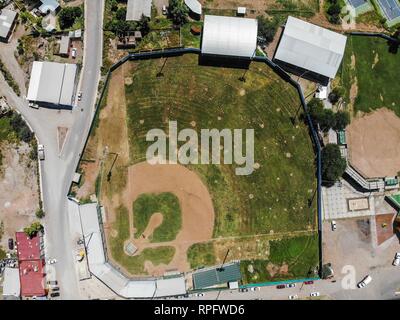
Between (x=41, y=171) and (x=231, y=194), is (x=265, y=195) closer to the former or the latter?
(x=231, y=194)

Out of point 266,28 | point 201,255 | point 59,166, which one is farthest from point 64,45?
point 201,255

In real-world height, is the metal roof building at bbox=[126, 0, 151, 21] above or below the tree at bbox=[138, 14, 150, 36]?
above

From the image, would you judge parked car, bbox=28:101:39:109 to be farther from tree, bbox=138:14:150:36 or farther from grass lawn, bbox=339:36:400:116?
grass lawn, bbox=339:36:400:116

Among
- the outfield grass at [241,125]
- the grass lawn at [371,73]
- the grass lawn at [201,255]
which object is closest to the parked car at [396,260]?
the outfield grass at [241,125]

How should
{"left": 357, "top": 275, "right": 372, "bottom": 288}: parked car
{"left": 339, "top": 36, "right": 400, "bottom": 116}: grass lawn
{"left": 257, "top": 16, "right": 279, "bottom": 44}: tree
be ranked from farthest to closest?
{"left": 339, "top": 36, "right": 400, "bottom": 116}: grass lawn → {"left": 357, "top": 275, "right": 372, "bottom": 288}: parked car → {"left": 257, "top": 16, "right": 279, "bottom": 44}: tree

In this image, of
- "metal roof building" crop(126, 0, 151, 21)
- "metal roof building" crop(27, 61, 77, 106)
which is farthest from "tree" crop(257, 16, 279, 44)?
"metal roof building" crop(27, 61, 77, 106)

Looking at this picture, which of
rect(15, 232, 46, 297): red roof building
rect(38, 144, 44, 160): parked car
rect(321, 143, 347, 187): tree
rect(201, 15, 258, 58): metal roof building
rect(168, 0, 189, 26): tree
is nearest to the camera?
rect(201, 15, 258, 58): metal roof building
